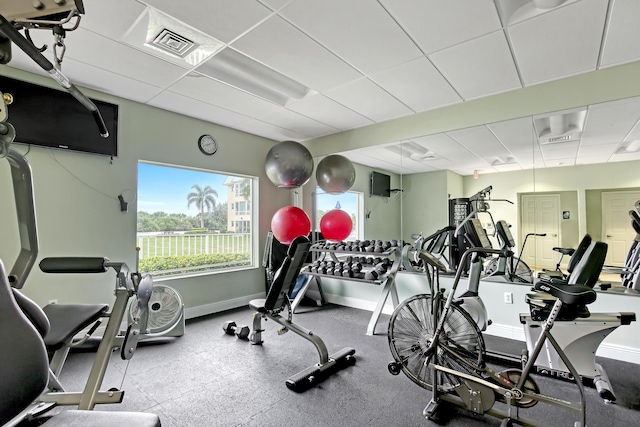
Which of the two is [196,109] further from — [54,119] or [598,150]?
[598,150]

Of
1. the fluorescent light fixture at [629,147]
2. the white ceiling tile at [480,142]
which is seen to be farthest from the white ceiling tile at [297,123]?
the fluorescent light fixture at [629,147]

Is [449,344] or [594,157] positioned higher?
[594,157]

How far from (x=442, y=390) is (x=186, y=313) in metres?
Answer: 3.20

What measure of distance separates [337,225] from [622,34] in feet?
10.9

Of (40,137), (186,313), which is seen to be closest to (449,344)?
(186,313)

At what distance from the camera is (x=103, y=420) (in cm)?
106

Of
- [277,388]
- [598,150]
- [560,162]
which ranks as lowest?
[277,388]

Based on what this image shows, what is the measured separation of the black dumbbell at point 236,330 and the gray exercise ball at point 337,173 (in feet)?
7.36

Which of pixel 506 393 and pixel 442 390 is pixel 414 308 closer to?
pixel 442 390

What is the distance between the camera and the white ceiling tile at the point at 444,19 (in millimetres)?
2033

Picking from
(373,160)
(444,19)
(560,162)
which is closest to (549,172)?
(560,162)

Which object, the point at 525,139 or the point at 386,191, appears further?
the point at 386,191

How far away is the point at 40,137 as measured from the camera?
116 inches

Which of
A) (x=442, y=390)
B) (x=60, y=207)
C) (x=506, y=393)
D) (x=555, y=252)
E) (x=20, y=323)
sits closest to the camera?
(x=20, y=323)
